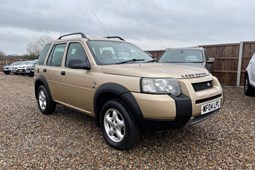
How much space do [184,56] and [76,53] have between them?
15.6 ft

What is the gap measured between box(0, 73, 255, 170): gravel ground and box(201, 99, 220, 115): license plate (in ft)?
1.93

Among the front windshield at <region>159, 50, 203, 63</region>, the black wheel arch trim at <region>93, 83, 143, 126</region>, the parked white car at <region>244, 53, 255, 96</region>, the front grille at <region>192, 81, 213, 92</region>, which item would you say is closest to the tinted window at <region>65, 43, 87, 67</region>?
the black wheel arch trim at <region>93, 83, 143, 126</region>

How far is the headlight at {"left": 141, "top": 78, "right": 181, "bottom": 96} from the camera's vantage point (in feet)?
9.29

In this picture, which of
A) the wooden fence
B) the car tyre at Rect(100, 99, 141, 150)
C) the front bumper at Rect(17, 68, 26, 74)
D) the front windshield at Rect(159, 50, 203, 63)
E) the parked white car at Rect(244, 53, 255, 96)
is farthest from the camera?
the front bumper at Rect(17, 68, 26, 74)

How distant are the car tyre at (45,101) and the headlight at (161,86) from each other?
2.81m

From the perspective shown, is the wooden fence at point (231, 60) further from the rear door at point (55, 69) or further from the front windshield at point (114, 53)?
the rear door at point (55, 69)

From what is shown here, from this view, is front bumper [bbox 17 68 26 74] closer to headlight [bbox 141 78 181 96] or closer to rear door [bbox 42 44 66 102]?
rear door [bbox 42 44 66 102]

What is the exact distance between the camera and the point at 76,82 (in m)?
3.94

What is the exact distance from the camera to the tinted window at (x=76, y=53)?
3900 millimetres

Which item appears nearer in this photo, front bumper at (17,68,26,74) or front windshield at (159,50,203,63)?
front windshield at (159,50,203,63)

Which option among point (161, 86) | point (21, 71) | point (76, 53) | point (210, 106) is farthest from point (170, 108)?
point (21, 71)

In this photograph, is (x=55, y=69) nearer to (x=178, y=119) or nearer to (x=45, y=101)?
(x=45, y=101)

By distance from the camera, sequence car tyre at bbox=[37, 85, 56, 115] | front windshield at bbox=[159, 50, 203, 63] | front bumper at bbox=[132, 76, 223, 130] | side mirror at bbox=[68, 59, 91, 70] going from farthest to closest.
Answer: front windshield at bbox=[159, 50, 203, 63] < car tyre at bbox=[37, 85, 56, 115] < side mirror at bbox=[68, 59, 91, 70] < front bumper at bbox=[132, 76, 223, 130]

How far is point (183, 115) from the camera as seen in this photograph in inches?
109
